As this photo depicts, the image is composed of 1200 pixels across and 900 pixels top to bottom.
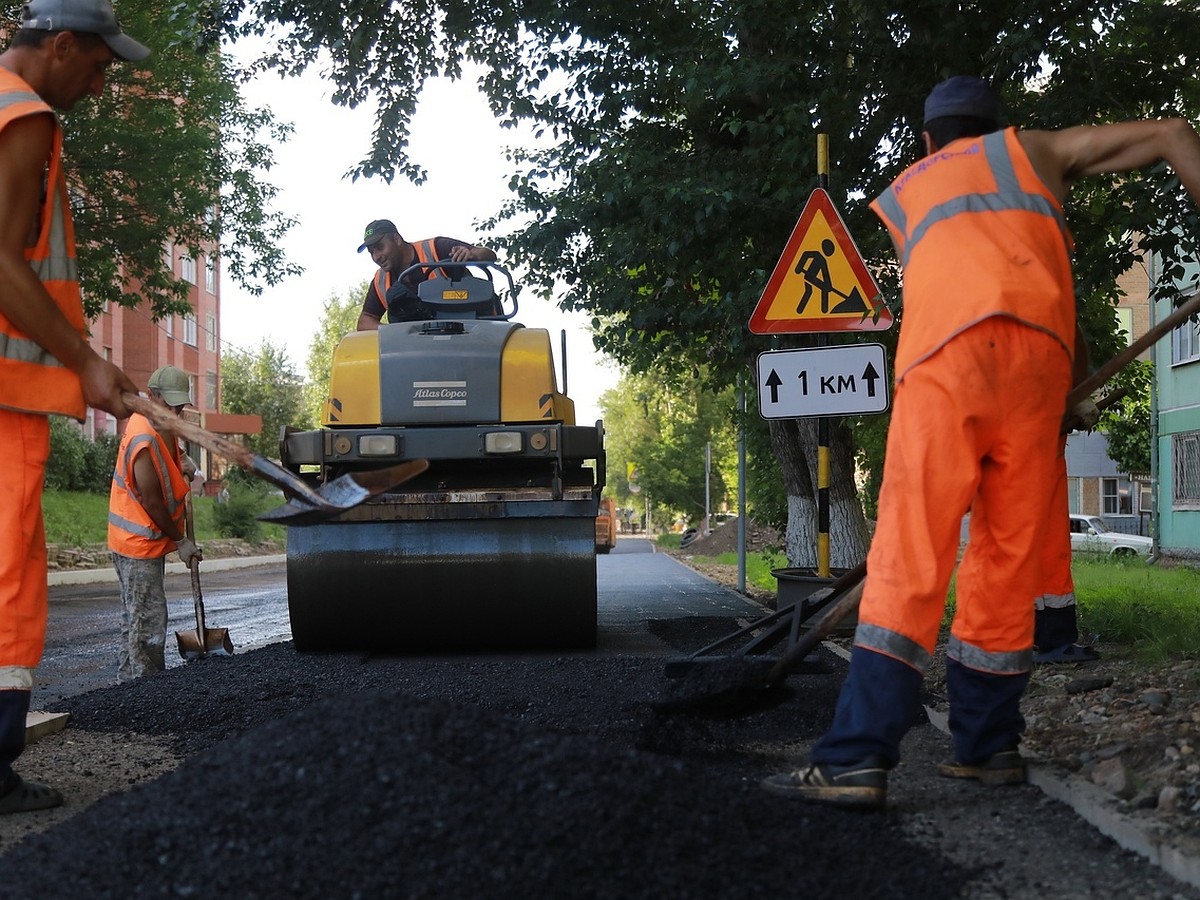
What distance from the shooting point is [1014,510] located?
11.7 ft

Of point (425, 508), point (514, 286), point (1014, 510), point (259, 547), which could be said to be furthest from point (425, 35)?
point (259, 547)

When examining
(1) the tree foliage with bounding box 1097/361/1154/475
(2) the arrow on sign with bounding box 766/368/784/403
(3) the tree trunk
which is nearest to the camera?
(2) the arrow on sign with bounding box 766/368/784/403

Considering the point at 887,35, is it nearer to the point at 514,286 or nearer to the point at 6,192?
the point at 514,286

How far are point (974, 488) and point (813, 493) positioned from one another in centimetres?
967

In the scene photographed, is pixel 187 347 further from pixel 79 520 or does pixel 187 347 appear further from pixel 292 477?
pixel 292 477

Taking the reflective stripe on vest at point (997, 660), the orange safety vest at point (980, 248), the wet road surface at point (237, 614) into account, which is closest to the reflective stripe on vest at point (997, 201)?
the orange safety vest at point (980, 248)

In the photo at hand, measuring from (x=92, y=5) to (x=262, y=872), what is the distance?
263 centimetres

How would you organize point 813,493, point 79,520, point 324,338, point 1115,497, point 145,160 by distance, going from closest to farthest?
point 813,493, point 145,160, point 79,520, point 1115,497, point 324,338

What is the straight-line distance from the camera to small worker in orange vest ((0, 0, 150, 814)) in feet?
11.8

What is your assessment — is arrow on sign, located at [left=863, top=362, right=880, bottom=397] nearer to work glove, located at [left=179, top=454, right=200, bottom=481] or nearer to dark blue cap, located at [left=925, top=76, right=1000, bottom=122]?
dark blue cap, located at [left=925, top=76, right=1000, bottom=122]

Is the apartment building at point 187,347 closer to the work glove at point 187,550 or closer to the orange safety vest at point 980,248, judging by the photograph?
the work glove at point 187,550

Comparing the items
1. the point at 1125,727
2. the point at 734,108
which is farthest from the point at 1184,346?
the point at 1125,727

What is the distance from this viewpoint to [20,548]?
11.8 ft

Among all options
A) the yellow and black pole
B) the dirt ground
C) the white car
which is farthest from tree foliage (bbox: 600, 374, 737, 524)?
the dirt ground
